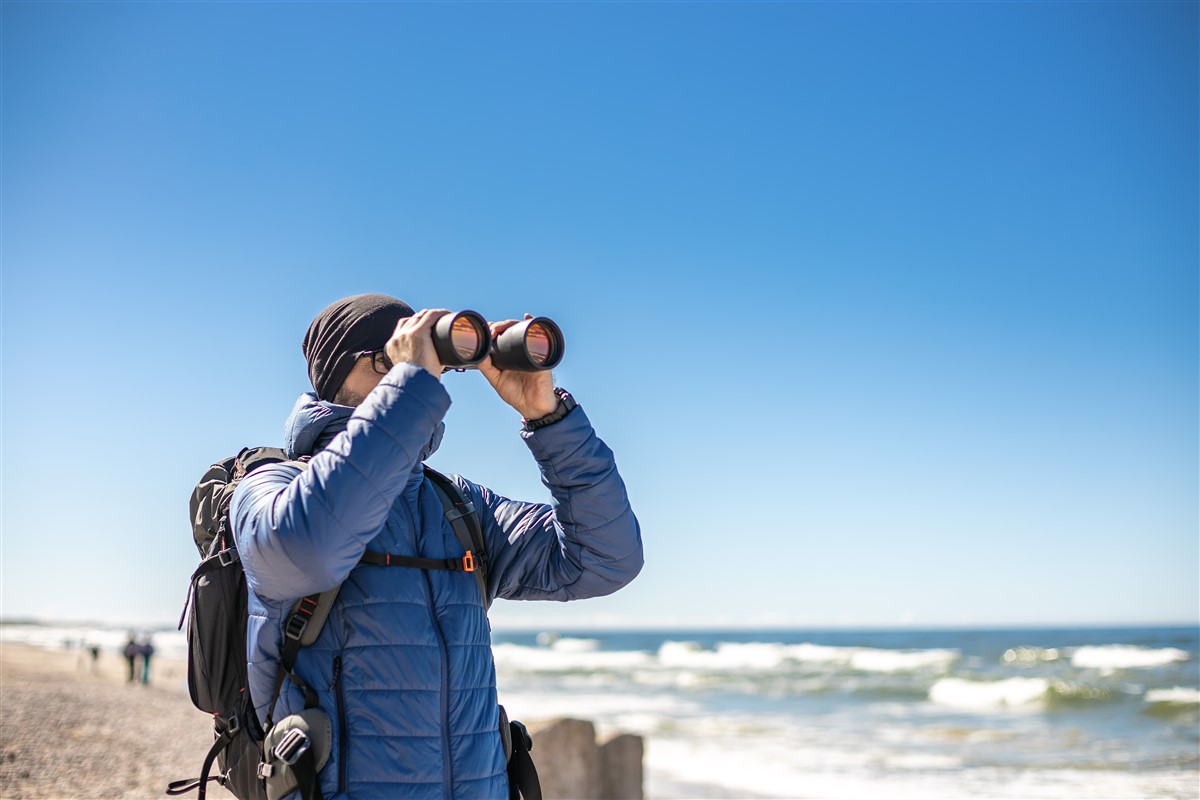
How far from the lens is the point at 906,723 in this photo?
1684 centimetres

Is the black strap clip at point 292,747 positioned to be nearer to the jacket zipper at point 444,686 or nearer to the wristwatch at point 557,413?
the jacket zipper at point 444,686

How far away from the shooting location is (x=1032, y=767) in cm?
1169

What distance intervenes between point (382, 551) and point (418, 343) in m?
0.38

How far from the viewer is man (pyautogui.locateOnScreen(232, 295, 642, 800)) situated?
1535mm

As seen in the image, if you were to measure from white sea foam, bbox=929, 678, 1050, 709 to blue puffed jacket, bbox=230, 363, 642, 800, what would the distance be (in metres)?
21.0

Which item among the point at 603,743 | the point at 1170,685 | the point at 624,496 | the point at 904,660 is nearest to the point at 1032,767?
the point at 603,743

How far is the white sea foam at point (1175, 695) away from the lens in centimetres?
1886

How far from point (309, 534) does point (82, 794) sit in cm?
386

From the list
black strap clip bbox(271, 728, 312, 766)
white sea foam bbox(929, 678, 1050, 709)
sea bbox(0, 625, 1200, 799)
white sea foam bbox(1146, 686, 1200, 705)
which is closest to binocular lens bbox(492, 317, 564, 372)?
black strap clip bbox(271, 728, 312, 766)

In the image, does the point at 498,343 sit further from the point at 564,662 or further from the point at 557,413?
the point at 564,662

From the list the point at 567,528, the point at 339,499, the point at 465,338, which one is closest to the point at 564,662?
the point at 567,528

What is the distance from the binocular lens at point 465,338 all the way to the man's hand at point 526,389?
6.3 inches

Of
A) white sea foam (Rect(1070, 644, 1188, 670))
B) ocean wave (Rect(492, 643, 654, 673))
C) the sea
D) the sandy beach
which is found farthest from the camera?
ocean wave (Rect(492, 643, 654, 673))

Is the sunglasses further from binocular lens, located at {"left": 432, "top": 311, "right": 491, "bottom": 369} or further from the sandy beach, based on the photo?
the sandy beach
